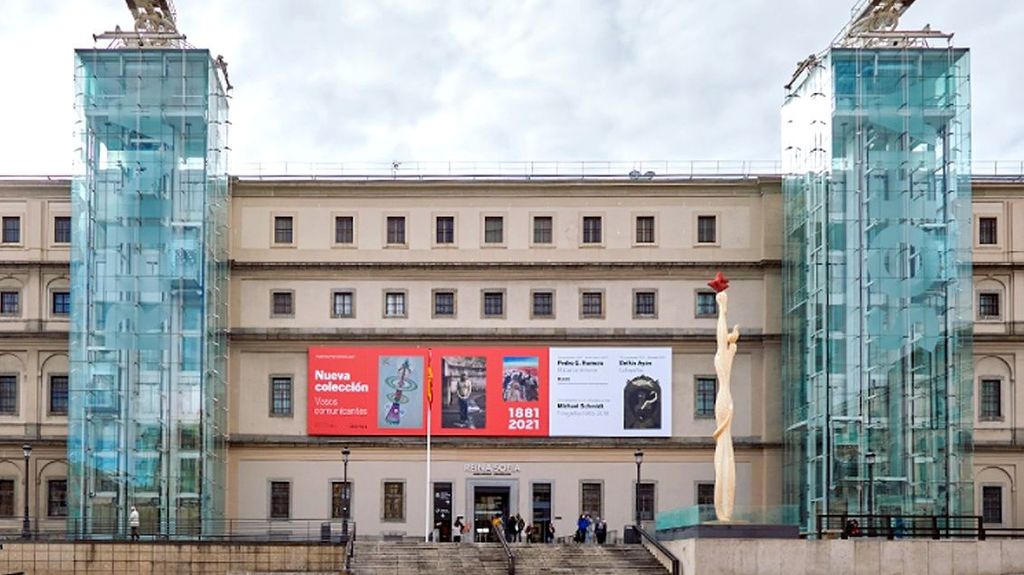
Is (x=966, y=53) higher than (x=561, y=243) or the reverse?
higher

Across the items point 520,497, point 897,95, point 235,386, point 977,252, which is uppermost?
point 897,95

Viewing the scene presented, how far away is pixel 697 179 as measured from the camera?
60.2 m

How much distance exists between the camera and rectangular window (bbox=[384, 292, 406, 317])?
59.9 m

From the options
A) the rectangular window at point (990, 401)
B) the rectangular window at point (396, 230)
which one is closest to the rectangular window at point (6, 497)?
the rectangular window at point (396, 230)

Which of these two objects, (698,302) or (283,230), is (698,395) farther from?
(283,230)

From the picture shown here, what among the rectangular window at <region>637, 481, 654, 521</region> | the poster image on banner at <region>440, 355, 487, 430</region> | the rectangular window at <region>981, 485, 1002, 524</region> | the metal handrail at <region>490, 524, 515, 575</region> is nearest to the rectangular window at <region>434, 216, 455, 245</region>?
the poster image on banner at <region>440, 355, 487, 430</region>

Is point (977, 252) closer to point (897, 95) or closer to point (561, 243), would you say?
point (897, 95)

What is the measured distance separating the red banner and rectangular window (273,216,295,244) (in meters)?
4.30

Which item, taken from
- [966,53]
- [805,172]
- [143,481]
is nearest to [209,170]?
[143,481]

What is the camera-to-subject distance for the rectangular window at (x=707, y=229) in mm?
59969

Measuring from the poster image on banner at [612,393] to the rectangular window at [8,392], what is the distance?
19.7 metres

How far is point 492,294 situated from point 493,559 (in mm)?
13998

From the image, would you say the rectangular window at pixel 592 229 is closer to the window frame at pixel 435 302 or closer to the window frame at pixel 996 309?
the window frame at pixel 435 302

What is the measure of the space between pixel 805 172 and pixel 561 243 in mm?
9130
